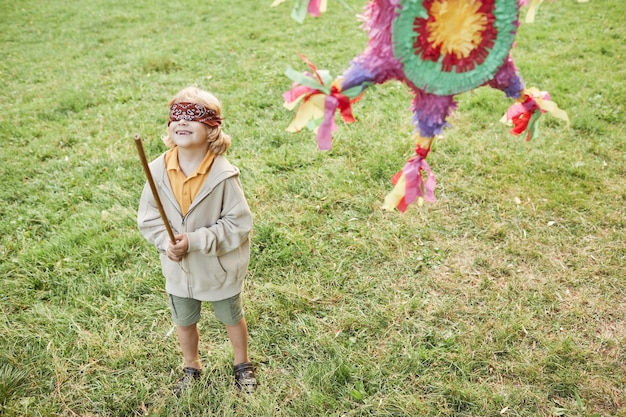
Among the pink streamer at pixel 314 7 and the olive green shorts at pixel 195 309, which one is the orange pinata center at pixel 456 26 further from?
the olive green shorts at pixel 195 309

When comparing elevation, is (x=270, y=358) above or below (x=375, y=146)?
below

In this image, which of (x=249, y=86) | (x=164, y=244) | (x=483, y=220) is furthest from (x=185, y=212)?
(x=249, y=86)

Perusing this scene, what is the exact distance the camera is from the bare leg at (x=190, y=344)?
2006 millimetres

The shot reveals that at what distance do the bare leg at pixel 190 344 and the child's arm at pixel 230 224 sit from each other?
466 millimetres

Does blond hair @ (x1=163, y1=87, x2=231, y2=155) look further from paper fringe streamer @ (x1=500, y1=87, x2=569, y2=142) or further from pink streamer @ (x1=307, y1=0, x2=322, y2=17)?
paper fringe streamer @ (x1=500, y1=87, x2=569, y2=142)

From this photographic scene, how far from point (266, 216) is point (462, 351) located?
56.1 inches

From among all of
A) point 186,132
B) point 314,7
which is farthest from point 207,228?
point 314,7

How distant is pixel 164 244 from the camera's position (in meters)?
1.73

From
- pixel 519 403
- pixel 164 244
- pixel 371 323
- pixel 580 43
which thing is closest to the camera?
pixel 164 244

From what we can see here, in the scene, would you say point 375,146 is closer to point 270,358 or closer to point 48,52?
point 270,358

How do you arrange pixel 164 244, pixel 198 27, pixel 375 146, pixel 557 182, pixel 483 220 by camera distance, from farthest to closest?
1. pixel 198 27
2. pixel 375 146
3. pixel 557 182
4. pixel 483 220
5. pixel 164 244

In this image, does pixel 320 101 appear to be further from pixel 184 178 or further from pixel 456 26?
pixel 184 178

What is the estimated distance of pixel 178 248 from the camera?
1.65 m

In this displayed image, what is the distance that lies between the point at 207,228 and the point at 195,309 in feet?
1.39
